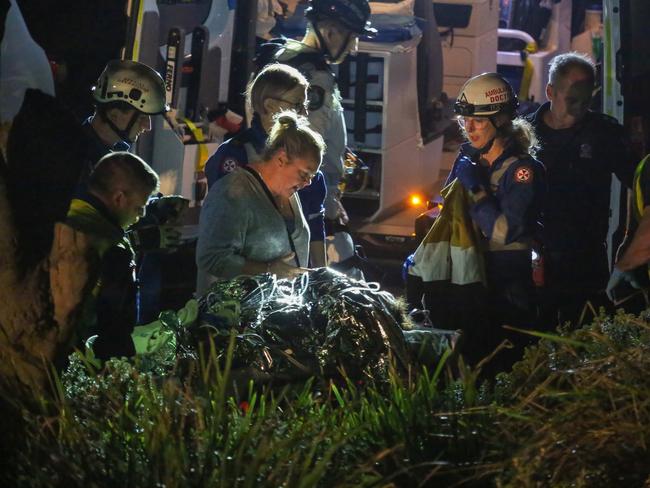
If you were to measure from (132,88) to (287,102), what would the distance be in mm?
752

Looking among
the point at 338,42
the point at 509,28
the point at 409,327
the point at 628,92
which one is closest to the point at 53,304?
the point at 409,327

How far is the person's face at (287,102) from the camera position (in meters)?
6.28

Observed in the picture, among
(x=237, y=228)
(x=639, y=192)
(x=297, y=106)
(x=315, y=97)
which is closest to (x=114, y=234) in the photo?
(x=237, y=228)

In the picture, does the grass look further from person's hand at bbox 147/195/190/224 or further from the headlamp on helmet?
the headlamp on helmet

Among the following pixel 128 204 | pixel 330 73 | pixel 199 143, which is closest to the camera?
pixel 128 204

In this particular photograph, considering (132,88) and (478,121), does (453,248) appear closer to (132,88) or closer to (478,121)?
(478,121)

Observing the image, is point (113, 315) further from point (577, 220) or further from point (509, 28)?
point (509, 28)

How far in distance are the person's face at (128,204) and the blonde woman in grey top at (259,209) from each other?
424mm

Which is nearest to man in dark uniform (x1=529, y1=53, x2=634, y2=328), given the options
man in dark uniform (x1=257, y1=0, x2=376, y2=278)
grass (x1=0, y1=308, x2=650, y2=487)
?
man in dark uniform (x1=257, y1=0, x2=376, y2=278)

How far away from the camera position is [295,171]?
547 cm

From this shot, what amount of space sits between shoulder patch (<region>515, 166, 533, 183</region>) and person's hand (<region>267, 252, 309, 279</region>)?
1168mm

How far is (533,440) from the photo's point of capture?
3799mm

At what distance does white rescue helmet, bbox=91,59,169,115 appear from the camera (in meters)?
6.24

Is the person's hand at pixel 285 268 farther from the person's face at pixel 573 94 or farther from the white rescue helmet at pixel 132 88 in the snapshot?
the person's face at pixel 573 94
